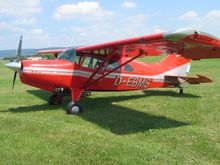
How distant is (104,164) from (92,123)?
10.1ft

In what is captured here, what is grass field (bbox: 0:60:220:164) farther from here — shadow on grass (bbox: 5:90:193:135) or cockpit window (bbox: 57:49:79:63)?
cockpit window (bbox: 57:49:79:63)

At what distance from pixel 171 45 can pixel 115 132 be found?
2.66 meters

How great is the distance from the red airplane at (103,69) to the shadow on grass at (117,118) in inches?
23.1

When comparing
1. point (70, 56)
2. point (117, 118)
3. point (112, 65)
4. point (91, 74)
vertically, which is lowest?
point (117, 118)

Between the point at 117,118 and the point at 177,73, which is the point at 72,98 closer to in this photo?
the point at 117,118

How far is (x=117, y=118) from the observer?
8.95 m

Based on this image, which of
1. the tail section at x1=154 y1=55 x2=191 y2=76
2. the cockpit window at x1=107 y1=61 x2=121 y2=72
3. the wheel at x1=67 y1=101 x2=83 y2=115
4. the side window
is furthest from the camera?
the tail section at x1=154 y1=55 x2=191 y2=76

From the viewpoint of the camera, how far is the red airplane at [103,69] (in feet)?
28.7

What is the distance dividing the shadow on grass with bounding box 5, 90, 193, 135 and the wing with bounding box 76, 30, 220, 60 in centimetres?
182

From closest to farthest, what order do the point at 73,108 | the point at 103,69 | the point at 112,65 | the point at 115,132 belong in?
the point at 115,132 → the point at 73,108 → the point at 103,69 → the point at 112,65

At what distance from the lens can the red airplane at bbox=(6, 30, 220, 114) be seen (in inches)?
344

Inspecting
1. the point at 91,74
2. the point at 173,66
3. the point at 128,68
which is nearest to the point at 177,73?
the point at 173,66

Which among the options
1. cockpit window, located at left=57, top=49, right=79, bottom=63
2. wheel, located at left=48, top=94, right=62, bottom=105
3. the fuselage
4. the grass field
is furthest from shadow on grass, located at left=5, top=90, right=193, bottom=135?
cockpit window, located at left=57, top=49, right=79, bottom=63

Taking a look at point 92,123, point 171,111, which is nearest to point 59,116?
point 92,123
